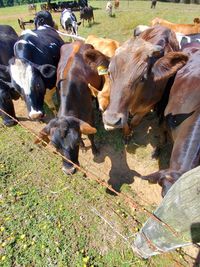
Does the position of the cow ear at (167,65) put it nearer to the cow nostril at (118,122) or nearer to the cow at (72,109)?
the cow nostril at (118,122)

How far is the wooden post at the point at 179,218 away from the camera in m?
1.50

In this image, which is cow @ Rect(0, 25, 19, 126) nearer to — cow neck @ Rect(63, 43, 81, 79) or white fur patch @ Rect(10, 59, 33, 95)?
white fur patch @ Rect(10, 59, 33, 95)

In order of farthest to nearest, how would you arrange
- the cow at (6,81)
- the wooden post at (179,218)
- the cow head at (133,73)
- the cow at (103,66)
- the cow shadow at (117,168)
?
the cow at (6,81) < the cow shadow at (117,168) < the cow at (103,66) < the cow head at (133,73) < the wooden post at (179,218)

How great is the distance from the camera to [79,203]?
173 inches

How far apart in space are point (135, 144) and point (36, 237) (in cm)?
291

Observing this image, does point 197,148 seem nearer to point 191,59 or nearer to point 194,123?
point 194,123

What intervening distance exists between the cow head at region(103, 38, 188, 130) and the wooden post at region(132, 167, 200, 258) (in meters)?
1.64

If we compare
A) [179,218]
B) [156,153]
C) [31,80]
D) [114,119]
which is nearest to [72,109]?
[31,80]

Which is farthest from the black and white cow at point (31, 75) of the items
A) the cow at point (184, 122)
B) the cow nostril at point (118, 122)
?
the cow at point (184, 122)

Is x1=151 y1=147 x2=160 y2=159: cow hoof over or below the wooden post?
below

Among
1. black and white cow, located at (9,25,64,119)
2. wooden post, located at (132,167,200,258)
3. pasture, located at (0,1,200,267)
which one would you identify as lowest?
pasture, located at (0,1,200,267)

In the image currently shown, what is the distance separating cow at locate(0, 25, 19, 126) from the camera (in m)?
5.55

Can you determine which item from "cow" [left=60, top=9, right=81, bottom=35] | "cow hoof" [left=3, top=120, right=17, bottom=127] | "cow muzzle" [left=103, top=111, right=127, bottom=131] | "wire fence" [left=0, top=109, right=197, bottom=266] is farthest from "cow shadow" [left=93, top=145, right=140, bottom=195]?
"cow" [left=60, top=9, right=81, bottom=35]

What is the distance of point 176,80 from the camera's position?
13.5 feet
